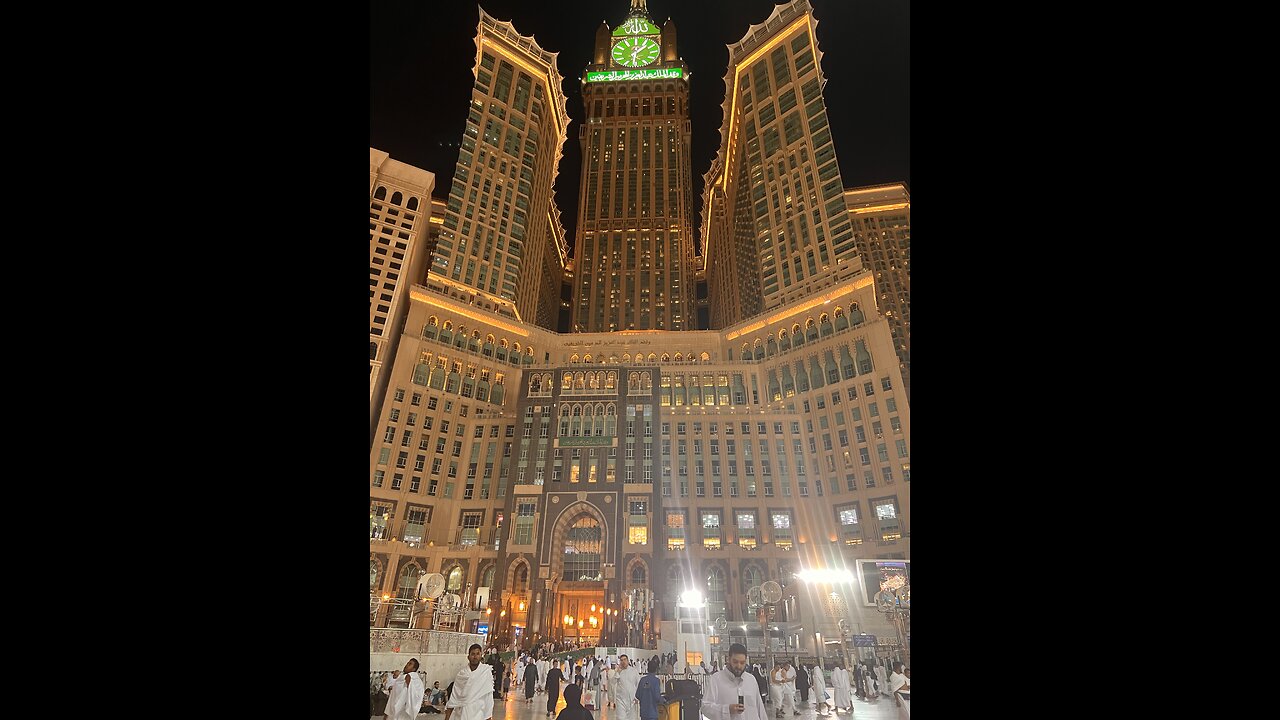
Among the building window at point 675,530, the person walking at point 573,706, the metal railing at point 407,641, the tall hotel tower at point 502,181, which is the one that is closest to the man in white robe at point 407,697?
the person walking at point 573,706

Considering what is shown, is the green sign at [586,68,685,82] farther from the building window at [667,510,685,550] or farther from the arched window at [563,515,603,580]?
the arched window at [563,515,603,580]

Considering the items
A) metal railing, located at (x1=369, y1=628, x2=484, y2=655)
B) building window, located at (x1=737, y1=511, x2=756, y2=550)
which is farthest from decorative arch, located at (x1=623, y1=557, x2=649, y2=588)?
metal railing, located at (x1=369, y1=628, x2=484, y2=655)

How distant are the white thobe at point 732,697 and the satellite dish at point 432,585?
20.3 meters

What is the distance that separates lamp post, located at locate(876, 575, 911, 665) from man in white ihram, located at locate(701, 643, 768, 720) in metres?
13.0

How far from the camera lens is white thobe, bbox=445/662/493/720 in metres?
7.20

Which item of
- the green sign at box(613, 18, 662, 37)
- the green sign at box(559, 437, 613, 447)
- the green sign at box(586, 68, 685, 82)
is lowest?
the green sign at box(559, 437, 613, 447)

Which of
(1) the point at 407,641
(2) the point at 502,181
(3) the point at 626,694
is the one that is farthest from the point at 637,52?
(3) the point at 626,694

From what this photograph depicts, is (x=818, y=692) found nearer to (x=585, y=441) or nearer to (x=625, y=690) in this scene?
(x=625, y=690)

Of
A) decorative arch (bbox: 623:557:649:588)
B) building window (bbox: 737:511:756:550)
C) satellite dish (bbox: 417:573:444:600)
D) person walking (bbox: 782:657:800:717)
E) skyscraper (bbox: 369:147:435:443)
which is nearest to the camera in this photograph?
person walking (bbox: 782:657:800:717)

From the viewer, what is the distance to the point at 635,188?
78.5m

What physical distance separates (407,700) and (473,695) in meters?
2.39
